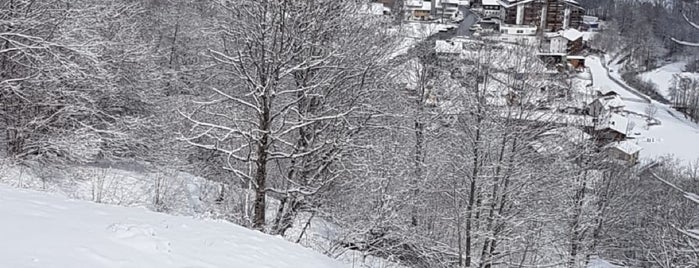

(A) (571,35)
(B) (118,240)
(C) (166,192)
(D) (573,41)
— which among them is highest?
(A) (571,35)

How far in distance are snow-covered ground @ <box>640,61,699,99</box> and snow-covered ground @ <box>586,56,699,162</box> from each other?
5.31 metres

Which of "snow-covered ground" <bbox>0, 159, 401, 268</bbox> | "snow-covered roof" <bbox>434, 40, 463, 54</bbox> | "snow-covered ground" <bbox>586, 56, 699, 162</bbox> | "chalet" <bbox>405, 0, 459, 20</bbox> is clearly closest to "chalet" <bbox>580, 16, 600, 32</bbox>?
"chalet" <bbox>405, 0, 459, 20</bbox>

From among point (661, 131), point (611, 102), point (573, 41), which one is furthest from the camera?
point (573, 41)

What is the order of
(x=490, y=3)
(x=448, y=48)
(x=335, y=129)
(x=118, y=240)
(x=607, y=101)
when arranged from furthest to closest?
(x=490, y=3), (x=607, y=101), (x=448, y=48), (x=335, y=129), (x=118, y=240)

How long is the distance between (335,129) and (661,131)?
105 ft

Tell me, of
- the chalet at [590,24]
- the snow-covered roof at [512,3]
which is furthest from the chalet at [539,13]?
the chalet at [590,24]

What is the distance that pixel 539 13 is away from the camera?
170 feet

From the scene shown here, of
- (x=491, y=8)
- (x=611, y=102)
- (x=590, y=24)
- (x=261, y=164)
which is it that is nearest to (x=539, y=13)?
(x=491, y=8)

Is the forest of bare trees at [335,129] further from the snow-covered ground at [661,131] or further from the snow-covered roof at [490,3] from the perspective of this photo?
the snow-covered roof at [490,3]

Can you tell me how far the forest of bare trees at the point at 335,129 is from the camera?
7551mm

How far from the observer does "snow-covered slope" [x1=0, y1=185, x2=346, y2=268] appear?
339 centimetres

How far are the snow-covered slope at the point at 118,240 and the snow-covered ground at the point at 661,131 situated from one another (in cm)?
2733

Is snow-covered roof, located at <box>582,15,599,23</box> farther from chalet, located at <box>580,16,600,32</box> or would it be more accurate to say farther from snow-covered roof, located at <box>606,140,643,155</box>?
snow-covered roof, located at <box>606,140,643,155</box>

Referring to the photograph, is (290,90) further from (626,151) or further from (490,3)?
(490,3)
